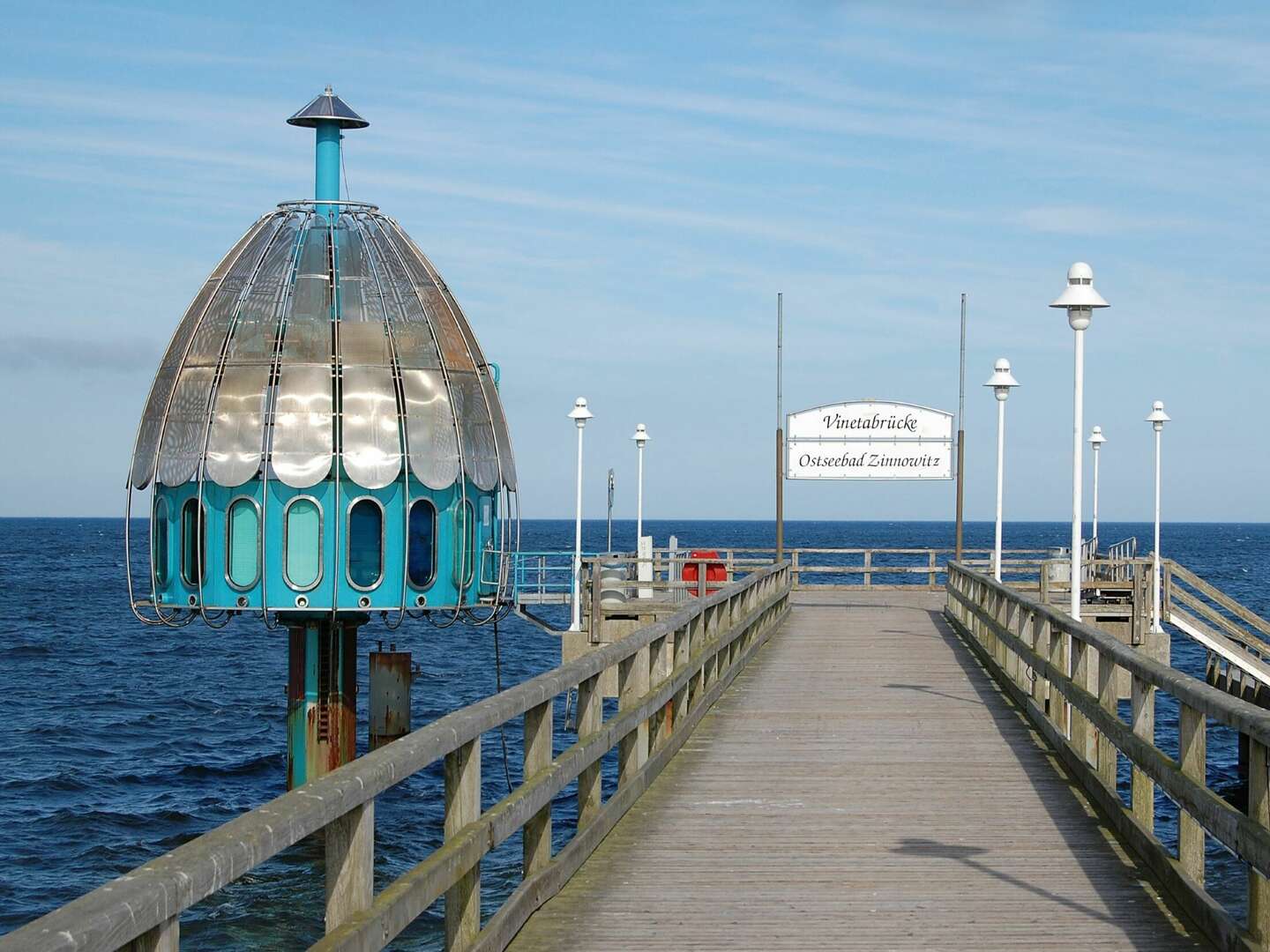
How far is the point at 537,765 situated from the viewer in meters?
8.23

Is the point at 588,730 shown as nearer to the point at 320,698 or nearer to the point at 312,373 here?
the point at 320,698

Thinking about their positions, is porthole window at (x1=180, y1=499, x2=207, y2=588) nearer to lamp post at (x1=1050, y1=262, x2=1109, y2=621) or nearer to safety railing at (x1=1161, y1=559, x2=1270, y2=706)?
lamp post at (x1=1050, y1=262, x2=1109, y2=621)

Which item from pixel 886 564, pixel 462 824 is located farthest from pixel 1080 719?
pixel 886 564

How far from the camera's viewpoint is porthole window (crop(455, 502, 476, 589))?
22.5 m

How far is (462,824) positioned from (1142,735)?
4607mm

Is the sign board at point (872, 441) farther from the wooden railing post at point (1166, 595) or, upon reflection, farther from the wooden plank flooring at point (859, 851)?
the wooden plank flooring at point (859, 851)

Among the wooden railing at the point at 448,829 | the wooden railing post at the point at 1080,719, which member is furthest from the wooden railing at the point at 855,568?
the wooden railing at the point at 448,829

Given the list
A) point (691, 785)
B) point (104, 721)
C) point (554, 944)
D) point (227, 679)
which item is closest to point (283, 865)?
point (691, 785)

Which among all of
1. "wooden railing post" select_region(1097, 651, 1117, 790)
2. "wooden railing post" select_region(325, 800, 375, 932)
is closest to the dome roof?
"wooden railing post" select_region(1097, 651, 1117, 790)

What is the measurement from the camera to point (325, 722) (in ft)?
69.4

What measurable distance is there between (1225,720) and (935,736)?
278 inches

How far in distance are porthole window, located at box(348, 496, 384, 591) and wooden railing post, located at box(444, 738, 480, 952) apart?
48.5 feet

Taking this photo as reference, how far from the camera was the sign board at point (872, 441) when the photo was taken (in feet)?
117

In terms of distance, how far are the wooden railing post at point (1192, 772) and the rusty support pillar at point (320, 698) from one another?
46.4 ft
